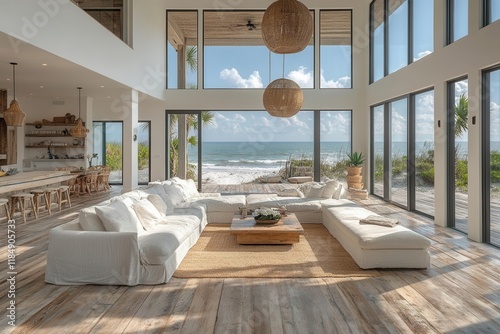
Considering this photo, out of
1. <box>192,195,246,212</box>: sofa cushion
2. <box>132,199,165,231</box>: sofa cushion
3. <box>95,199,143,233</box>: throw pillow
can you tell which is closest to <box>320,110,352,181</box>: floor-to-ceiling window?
<box>192,195,246,212</box>: sofa cushion

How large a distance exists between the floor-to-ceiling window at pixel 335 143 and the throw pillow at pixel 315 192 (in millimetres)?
4207

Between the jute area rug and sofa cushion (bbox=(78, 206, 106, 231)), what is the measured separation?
100cm

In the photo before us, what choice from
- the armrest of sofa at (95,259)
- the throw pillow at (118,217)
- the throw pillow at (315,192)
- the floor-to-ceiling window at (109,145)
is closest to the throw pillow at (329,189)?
the throw pillow at (315,192)

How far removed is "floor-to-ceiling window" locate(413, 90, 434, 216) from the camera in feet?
26.0

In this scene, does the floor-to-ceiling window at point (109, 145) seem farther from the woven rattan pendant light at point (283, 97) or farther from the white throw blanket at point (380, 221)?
the white throw blanket at point (380, 221)

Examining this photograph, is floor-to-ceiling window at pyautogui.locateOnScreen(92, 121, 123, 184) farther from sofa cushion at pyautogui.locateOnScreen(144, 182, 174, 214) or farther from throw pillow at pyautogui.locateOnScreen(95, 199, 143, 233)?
throw pillow at pyautogui.locateOnScreen(95, 199, 143, 233)

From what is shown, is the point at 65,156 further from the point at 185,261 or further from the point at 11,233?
the point at 185,261

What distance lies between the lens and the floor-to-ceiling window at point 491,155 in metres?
5.72

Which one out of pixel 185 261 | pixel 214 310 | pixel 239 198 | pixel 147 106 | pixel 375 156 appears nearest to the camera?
pixel 214 310

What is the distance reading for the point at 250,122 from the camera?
27.3m

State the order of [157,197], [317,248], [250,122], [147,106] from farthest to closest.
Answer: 1. [250,122]
2. [147,106]
3. [157,197]
4. [317,248]

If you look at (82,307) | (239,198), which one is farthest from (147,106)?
(82,307)

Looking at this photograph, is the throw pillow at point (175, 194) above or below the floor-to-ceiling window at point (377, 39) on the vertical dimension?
below

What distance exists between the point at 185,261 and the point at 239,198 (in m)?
3.17
